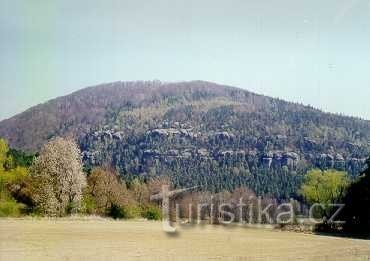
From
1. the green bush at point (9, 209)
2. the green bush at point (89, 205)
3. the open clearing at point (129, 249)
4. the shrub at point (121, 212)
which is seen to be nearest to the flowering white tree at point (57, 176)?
the green bush at point (9, 209)

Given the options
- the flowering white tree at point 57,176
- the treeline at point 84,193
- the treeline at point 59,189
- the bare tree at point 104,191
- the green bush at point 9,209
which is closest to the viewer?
the treeline at point 84,193

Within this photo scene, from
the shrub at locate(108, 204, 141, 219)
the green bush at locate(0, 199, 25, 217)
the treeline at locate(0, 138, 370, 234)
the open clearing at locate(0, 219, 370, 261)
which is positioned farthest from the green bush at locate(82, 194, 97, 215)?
the open clearing at locate(0, 219, 370, 261)

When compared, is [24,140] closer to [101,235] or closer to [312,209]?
[312,209]

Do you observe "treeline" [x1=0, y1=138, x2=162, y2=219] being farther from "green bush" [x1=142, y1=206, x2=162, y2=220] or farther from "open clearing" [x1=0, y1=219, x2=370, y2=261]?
"open clearing" [x1=0, y1=219, x2=370, y2=261]

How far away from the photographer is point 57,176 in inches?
2347

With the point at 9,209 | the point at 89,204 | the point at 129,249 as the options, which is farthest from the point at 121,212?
the point at 129,249

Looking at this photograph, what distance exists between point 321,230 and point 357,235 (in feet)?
23.5

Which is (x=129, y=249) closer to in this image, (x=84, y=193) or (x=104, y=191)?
(x=84, y=193)

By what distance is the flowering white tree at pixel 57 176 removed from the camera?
59.1 meters

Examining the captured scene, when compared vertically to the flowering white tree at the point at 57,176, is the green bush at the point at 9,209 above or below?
below

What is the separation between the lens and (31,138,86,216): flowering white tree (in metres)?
59.1

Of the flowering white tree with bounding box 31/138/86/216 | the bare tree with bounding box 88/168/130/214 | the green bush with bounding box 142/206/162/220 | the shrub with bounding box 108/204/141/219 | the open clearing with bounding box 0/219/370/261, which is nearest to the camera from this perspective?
the open clearing with bounding box 0/219/370/261

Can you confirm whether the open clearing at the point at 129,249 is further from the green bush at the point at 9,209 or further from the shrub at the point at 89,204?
the shrub at the point at 89,204

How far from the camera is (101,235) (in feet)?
132
